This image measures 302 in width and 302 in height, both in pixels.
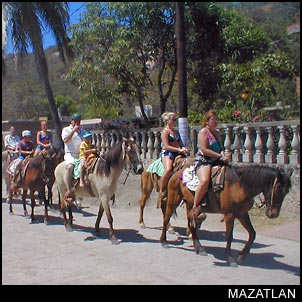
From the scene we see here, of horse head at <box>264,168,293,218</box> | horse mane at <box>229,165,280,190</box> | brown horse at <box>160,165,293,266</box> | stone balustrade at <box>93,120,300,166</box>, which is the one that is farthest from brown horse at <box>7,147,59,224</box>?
horse head at <box>264,168,293,218</box>

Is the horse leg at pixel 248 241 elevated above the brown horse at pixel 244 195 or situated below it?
below

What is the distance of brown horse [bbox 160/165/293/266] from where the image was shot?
6.57 metres

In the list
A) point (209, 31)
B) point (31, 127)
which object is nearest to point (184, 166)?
point (209, 31)

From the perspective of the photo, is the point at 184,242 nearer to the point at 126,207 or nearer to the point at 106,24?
the point at 126,207

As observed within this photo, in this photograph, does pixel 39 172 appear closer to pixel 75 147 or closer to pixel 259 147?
pixel 75 147

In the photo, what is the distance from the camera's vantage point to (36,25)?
54.5 feet

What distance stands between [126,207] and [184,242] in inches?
173

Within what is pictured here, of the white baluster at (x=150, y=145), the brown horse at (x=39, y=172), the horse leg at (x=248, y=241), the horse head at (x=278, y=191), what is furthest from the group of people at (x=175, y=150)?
the white baluster at (x=150, y=145)

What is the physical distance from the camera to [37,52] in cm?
1728

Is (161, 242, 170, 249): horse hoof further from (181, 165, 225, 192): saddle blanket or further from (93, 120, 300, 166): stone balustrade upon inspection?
(93, 120, 300, 166): stone balustrade

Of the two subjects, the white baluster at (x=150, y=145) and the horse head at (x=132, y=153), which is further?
the white baluster at (x=150, y=145)

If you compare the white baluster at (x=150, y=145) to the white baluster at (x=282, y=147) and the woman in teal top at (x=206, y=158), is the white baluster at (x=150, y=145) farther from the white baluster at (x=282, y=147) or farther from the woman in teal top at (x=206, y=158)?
the woman in teal top at (x=206, y=158)

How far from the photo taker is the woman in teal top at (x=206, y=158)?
23.9 ft

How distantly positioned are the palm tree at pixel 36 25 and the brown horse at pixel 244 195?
11337 millimetres
